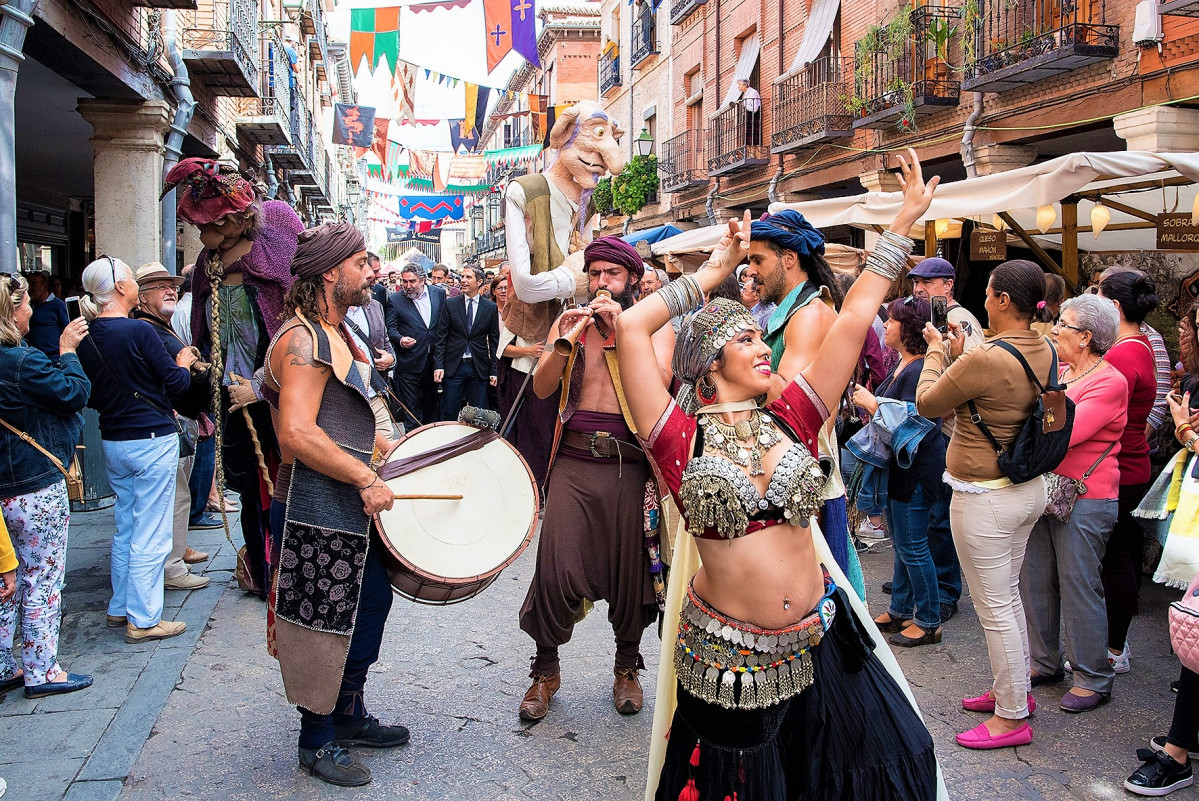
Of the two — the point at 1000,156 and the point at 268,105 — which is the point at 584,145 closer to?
the point at 1000,156

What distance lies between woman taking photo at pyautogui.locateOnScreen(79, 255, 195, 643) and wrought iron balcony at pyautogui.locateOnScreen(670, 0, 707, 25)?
1922 cm

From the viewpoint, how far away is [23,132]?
1306cm

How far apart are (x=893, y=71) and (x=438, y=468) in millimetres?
12450

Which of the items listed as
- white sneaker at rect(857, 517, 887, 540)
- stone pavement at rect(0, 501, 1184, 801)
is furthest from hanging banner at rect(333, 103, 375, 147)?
stone pavement at rect(0, 501, 1184, 801)

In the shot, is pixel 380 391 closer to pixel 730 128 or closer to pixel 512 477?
pixel 512 477

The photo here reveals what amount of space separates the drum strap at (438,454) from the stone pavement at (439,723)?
1124mm

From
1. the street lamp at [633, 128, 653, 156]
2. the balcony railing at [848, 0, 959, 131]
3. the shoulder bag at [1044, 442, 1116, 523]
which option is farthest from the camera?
the street lamp at [633, 128, 653, 156]

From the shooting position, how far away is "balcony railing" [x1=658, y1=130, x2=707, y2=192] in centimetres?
2228

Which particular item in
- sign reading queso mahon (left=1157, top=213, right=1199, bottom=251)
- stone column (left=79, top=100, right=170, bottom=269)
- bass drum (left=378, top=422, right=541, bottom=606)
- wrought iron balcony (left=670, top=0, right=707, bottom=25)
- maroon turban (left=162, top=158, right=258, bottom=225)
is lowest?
bass drum (left=378, top=422, right=541, bottom=606)

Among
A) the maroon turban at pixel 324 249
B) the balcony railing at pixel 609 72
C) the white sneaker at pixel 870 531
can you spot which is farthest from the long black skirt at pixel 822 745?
the balcony railing at pixel 609 72

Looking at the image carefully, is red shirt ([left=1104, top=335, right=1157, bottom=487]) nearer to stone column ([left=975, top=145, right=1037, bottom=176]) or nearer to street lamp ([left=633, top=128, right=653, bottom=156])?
stone column ([left=975, top=145, right=1037, bottom=176])

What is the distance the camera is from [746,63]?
Result: 19750 millimetres

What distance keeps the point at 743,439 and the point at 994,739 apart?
7.14 ft

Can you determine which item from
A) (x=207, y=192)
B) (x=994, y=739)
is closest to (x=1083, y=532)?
(x=994, y=739)
